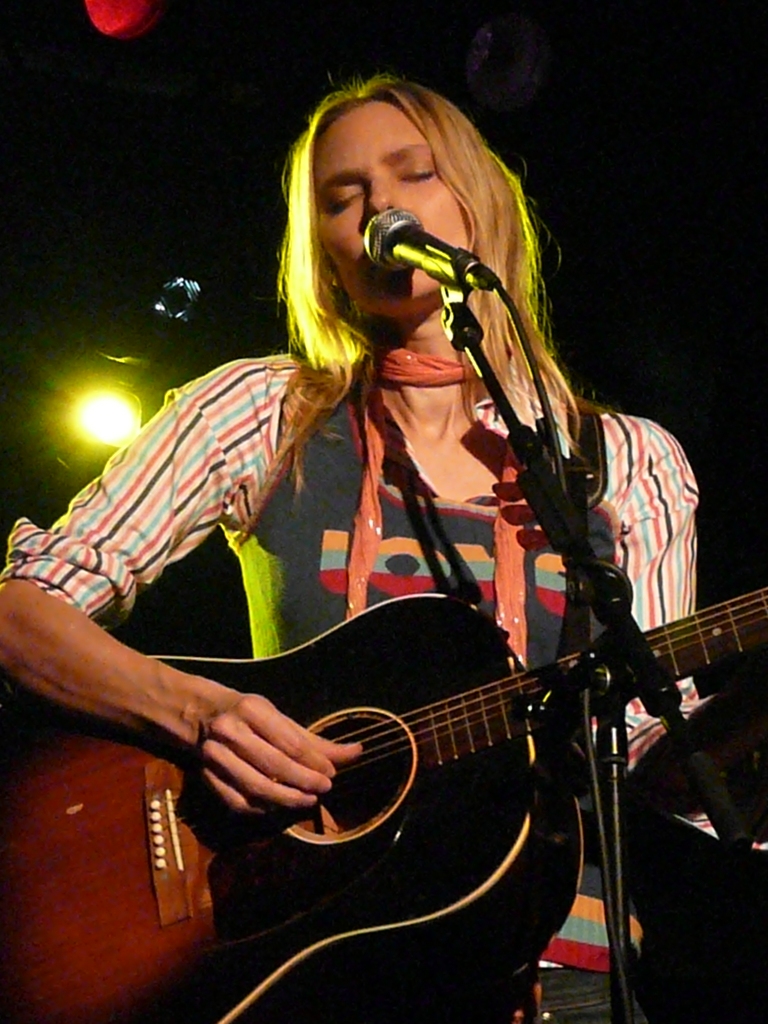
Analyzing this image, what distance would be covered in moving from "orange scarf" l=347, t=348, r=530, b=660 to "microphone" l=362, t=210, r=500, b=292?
0.34 metres

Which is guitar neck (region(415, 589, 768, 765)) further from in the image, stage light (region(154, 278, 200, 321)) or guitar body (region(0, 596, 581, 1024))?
stage light (region(154, 278, 200, 321))

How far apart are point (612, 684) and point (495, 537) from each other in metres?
0.65

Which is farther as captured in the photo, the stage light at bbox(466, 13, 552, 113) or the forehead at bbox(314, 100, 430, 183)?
the stage light at bbox(466, 13, 552, 113)

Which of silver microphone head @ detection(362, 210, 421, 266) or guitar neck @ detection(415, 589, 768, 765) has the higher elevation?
silver microphone head @ detection(362, 210, 421, 266)

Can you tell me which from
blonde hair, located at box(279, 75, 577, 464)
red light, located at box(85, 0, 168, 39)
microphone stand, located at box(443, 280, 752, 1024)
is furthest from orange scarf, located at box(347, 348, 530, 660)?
red light, located at box(85, 0, 168, 39)

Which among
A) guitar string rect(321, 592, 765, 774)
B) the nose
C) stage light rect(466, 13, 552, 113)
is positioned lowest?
guitar string rect(321, 592, 765, 774)

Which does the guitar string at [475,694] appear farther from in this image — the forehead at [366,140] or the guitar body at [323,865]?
the forehead at [366,140]

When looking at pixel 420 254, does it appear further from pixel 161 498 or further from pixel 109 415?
pixel 109 415

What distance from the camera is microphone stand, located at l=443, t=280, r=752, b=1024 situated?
1.26m

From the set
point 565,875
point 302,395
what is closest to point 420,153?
point 302,395

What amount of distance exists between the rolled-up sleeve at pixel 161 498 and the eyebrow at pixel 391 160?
457mm

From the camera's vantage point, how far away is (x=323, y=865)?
1.65 m

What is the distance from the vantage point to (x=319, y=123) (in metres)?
2.56

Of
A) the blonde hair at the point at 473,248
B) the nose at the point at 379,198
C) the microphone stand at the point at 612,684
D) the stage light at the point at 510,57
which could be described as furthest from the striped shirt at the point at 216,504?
the stage light at the point at 510,57
